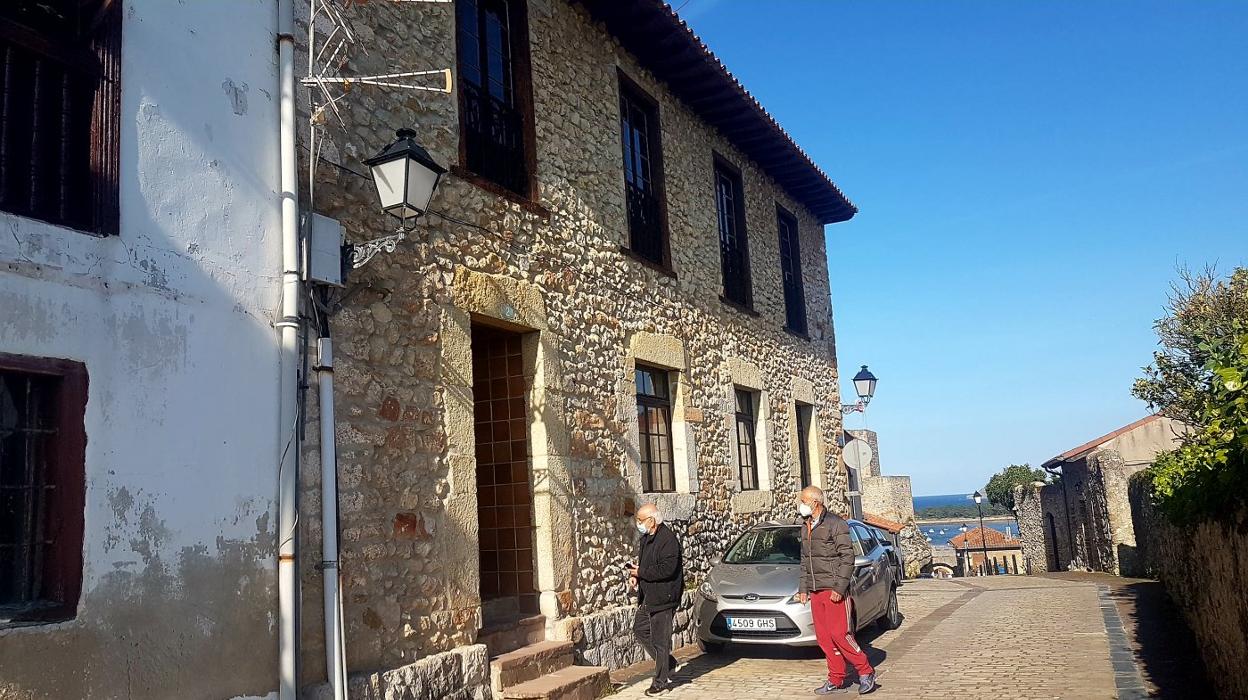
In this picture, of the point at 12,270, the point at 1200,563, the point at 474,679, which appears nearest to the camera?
the point at 12,270

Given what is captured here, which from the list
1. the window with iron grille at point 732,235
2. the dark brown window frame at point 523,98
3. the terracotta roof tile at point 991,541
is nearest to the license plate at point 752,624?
the dark brown window frame at point 523,98

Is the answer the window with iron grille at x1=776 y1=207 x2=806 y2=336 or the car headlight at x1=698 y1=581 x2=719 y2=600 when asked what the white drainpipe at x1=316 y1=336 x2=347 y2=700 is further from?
the window with iron grille at x1=776 y1=207 x2=806 y2=336

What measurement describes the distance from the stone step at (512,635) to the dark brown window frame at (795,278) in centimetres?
800

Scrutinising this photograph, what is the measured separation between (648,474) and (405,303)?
157 inches

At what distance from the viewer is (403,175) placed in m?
5.50

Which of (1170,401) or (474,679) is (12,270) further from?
(1170,401)

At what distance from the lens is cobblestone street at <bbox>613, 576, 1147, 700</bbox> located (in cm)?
662

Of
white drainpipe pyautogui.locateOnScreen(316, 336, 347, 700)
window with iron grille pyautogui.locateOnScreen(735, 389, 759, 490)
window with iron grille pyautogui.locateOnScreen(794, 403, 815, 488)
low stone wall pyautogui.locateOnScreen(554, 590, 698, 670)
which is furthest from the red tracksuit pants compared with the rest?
window with iron grille pyautogui.locateOnScreen(794, 403, 815, 488)

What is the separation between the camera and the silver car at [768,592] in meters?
8.02

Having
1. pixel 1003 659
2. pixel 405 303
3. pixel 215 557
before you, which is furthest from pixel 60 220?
pixel 1003 659

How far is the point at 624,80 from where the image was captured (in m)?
10.0

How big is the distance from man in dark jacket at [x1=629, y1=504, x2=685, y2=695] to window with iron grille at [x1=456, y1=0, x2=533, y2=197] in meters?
3.29

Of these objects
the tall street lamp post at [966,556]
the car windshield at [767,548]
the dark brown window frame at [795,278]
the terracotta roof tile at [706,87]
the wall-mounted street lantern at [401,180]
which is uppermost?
the terracotta roof tile at [706,87]

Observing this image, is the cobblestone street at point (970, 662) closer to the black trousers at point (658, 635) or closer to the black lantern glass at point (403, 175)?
the black trousers at point (658, 635)
